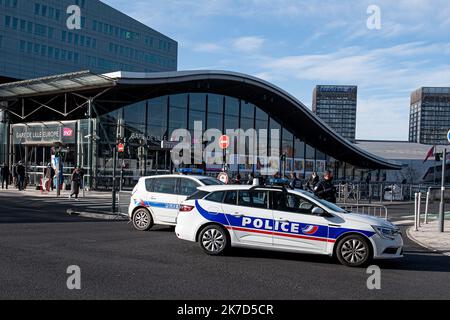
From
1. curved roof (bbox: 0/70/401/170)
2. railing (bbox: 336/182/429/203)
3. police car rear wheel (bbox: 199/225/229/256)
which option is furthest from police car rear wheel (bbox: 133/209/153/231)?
railing (bbox: 336/182/429/203)

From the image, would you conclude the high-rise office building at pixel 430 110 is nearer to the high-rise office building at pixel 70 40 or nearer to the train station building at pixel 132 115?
the train station building at pixel 132 115

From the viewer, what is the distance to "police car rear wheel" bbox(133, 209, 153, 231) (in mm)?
14312

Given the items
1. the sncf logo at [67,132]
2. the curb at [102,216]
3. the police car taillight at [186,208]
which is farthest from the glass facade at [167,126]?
the police car taillight at [186,208]

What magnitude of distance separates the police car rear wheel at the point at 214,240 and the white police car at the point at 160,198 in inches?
139

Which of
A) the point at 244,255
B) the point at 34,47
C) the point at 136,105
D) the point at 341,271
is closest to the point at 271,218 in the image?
the point at 244,255

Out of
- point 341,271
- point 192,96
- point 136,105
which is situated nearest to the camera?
point 341,271

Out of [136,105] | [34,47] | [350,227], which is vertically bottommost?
[350,227]

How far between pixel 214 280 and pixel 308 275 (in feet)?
5.66

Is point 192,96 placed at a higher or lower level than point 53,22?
lower

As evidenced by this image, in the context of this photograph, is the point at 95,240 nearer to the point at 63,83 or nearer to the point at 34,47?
the point at 63,83

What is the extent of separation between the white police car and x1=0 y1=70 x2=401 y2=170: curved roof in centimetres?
1622

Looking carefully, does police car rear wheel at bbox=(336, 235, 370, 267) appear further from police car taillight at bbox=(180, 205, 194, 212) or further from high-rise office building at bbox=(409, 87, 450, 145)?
high-rise office building at bbox=(409, 87, 450, 145)

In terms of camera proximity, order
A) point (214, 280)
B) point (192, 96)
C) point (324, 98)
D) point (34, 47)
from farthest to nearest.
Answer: point (324, 98) → point (34, 47) → point (192, 96) → point (214, 280)

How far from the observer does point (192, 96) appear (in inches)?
1559
